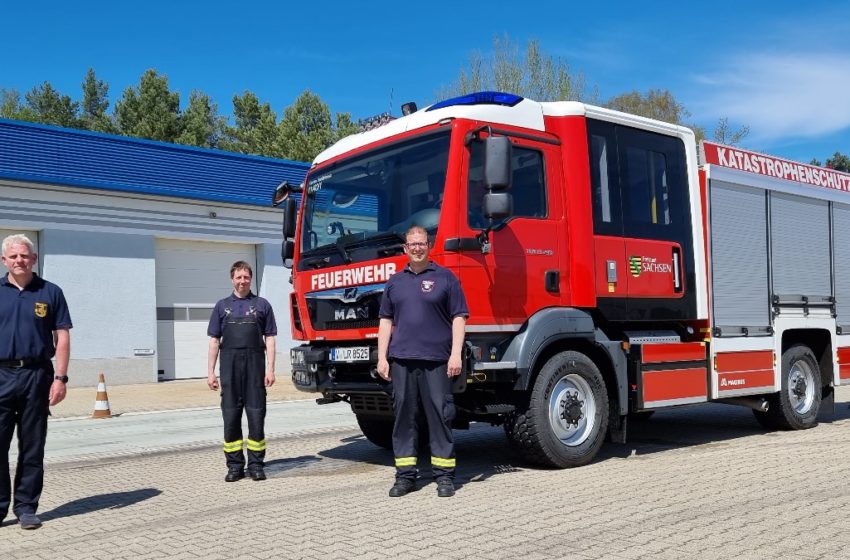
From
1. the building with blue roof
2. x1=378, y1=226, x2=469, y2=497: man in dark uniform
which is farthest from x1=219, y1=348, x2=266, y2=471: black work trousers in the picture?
the building with blue roof

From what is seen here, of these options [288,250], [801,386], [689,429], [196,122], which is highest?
[196,122]

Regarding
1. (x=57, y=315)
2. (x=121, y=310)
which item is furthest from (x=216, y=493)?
(x=121, y=310)

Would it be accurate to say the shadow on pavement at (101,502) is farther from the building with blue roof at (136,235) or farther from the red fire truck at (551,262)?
the building with blue roof at (136,235)

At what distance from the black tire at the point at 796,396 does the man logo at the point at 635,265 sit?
2742 mm

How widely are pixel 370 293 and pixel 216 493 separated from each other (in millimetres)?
1967

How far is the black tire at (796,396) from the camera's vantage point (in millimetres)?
9422

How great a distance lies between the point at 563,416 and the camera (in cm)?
722

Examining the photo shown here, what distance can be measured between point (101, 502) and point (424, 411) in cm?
256

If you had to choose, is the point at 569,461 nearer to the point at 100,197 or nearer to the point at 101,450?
the point at 101,450

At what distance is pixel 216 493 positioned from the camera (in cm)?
675

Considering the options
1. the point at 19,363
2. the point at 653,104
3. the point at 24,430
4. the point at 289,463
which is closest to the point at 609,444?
the point at 289,463

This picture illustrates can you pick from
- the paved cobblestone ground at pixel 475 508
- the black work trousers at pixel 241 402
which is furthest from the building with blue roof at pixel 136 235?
the black work trousers at pixel 241 402

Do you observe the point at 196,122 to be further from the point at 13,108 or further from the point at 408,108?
the point at 408,108

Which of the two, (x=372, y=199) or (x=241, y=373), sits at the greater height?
(x=372, y=199)
